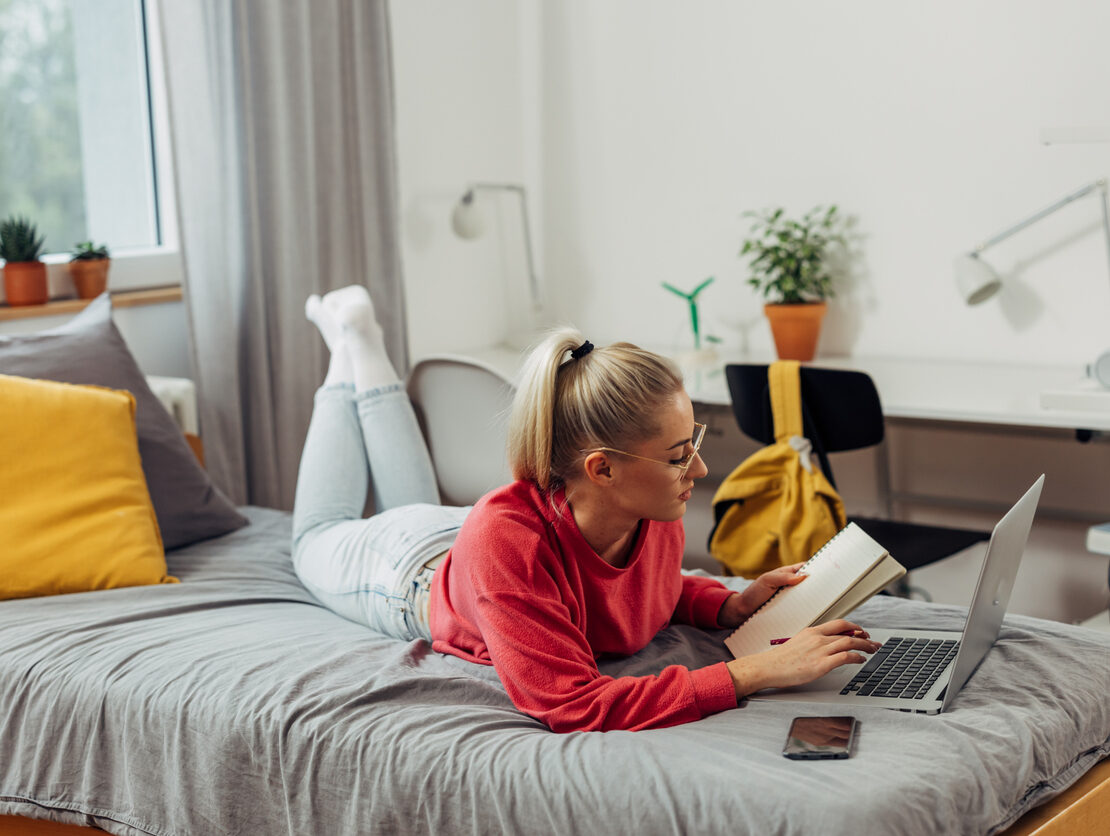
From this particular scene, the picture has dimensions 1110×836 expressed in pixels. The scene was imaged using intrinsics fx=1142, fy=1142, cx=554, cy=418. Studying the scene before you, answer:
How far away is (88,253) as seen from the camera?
2369 millimetres

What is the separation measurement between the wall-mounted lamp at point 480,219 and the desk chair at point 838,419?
1068 mm

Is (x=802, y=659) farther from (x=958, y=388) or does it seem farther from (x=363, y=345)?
(x=958, y=388)

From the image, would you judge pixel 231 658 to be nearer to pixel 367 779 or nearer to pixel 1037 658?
pixel 367 779

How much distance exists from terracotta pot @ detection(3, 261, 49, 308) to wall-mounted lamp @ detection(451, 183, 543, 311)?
114 centimetres

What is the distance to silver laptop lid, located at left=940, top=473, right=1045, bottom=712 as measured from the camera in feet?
3.97

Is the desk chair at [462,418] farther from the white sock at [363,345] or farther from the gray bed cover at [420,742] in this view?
the gray bed cover at [420,742]

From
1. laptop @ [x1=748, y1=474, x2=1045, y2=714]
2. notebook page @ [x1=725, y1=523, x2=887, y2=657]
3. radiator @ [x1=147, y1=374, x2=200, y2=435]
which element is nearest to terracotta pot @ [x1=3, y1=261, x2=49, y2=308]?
radiator @ [x1=147, y1=374, x2=200, y2=435]

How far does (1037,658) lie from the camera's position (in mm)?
1366

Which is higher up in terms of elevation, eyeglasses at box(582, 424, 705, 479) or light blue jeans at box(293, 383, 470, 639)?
eyeglasses at box(582, 424, 705, 479)

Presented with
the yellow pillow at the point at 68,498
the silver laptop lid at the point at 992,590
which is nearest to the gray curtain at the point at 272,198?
the yellow pillow at the point at 68,498

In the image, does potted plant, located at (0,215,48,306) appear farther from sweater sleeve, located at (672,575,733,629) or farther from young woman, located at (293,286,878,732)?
sweater sleeve, located at (672,575,733,629)

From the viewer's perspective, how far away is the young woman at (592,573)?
48.5 inches

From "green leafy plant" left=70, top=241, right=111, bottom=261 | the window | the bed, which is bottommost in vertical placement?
the bed

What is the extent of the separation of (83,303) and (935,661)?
5.98 ft
